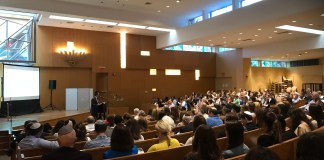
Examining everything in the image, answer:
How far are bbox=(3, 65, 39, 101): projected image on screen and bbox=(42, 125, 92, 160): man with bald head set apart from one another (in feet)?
29.8

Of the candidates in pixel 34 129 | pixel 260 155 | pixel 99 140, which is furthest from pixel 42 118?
pixel 260 155

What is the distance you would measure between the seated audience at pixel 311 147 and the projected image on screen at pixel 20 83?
10.8 m

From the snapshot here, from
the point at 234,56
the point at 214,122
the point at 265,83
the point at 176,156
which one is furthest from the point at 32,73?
the point at 265,83

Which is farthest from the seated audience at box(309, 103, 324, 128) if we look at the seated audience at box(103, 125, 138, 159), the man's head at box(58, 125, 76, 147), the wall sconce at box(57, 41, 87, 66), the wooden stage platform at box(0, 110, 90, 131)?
the wall sconce at box(57, 41, 87, 66)

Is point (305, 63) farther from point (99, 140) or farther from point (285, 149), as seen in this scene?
point (99, 140)

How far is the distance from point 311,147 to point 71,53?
13.6 m

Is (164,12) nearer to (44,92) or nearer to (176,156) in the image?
(44,92)

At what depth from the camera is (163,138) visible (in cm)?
329

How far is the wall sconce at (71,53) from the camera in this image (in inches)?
537

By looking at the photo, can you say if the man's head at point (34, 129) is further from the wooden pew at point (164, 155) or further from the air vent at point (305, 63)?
the air vent at point (305, 63)

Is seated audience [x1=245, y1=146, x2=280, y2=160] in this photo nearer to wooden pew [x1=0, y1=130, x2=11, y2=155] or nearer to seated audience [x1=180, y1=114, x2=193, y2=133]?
seated audience [x1=180, y1=114, x2=193, y2=133]

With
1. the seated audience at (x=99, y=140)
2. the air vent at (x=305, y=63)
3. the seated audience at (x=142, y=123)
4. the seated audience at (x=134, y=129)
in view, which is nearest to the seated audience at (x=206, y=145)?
the seated audience at (x=99, y=140)

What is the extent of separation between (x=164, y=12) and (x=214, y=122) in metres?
8.90

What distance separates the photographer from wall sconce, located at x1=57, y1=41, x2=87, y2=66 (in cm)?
1364
